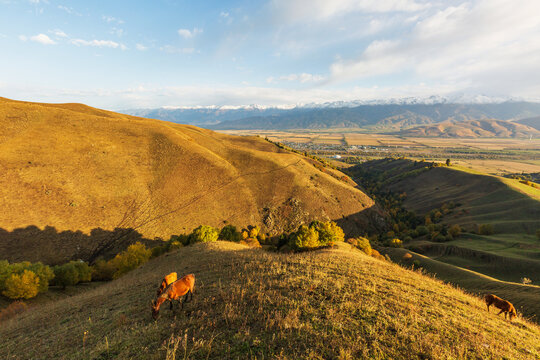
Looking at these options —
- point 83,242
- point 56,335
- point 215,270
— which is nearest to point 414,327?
point 215,270

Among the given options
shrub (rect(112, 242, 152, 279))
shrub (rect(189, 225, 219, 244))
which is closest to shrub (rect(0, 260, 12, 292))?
shrub (rect(112, 242, 152, 279))

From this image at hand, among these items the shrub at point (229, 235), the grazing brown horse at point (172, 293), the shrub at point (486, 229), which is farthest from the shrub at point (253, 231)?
the shrub at point (486, 229)

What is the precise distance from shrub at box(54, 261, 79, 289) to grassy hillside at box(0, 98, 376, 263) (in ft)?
41.5

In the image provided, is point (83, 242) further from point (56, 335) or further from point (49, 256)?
point (56, 335)

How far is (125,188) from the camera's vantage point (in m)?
66.1

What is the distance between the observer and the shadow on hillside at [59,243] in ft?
148

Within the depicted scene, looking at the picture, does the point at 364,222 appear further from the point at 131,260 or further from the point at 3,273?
the point at 3,273

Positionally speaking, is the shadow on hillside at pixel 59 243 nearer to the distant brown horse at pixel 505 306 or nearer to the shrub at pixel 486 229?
the distant brown horse at pixel 505 306

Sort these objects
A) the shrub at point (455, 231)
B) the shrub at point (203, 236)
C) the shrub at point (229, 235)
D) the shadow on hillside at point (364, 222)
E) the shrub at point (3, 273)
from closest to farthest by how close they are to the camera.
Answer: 1. the shrub at point (3, 273)
2. the shrub at point (203, 236)
3. the shrub at point (229, 235)
4. the shrub at point (455, 231)
5. the shadow on hillside at point (364, 222)

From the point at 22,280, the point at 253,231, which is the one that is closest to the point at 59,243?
the point at 22,280

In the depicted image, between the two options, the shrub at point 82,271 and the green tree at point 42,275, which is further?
the shrub at point 82,271

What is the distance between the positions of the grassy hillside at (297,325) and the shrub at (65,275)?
27.3 m

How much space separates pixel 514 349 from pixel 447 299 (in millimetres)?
4110

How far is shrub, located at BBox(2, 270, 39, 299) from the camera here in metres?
30.6
